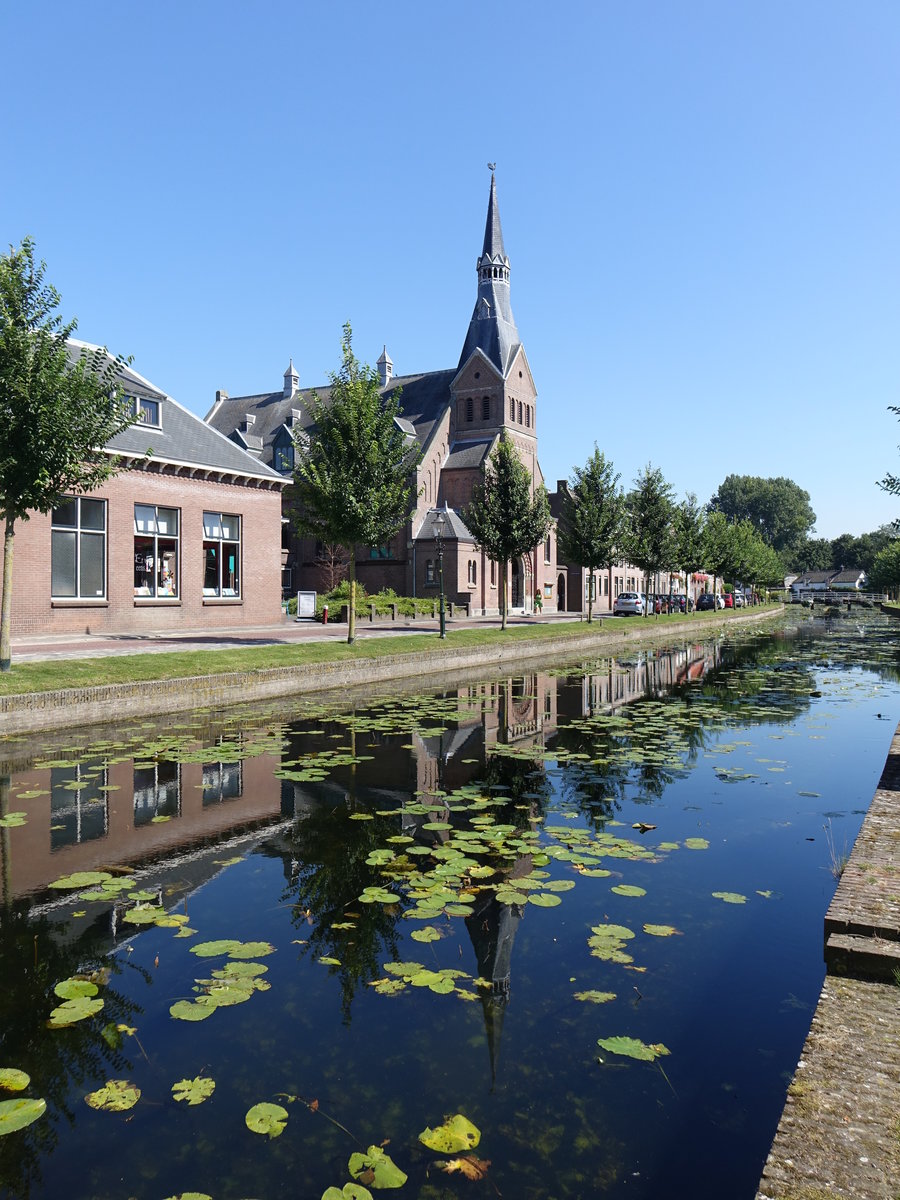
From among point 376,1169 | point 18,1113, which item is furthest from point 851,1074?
point 18,1113

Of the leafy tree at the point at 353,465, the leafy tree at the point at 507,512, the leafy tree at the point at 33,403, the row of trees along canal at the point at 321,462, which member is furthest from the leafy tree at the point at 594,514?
the leafy tree at the point at 33,403

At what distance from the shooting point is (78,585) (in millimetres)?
25922

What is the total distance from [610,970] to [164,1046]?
244cm

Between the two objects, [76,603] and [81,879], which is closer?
[81,879]

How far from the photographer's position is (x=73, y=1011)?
4180mm

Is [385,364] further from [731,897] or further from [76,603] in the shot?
[731,897]

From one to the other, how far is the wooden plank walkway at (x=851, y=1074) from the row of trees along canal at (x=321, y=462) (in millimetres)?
14254

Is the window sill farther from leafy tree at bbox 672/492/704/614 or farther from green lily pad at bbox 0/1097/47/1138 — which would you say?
leafy tree at bbox 672/492/704/614

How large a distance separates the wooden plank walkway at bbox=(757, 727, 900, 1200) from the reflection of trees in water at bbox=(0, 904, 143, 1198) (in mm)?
2720

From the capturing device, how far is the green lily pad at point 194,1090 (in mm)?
3461

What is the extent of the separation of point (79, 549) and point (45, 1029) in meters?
24.3

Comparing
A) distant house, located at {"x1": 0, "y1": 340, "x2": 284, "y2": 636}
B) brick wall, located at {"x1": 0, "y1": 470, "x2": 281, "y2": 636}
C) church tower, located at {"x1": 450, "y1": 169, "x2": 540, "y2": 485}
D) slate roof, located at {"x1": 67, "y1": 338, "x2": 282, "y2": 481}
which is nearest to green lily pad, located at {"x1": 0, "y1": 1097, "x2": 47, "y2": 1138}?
distant house, located at {"x1": 0, "y1": 340, "x2": 284, "y2": 636}

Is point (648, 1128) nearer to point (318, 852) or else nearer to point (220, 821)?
point (318, 852)

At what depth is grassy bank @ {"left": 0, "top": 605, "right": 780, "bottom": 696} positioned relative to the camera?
13938 mm
